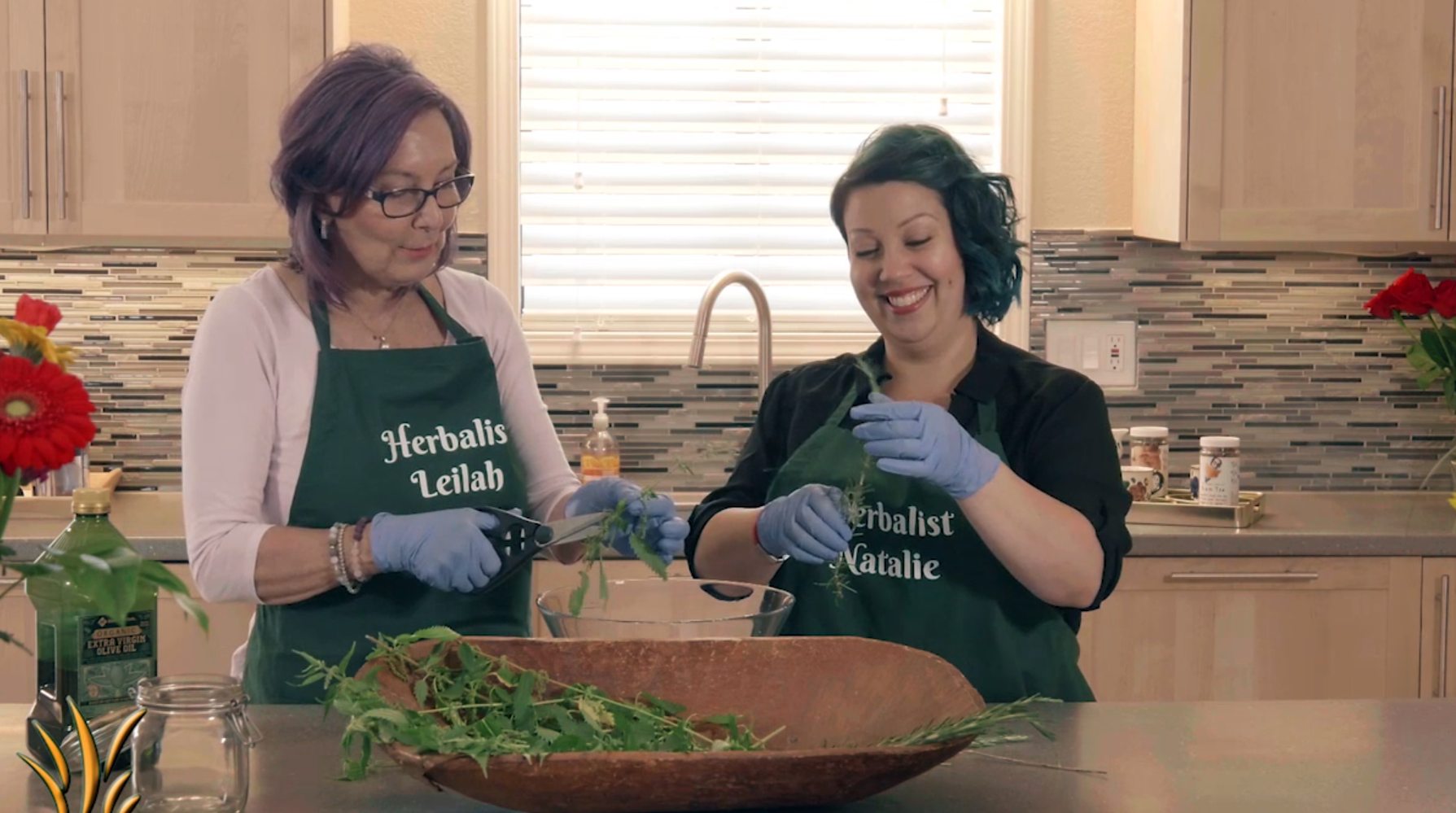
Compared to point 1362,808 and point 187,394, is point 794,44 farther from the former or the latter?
point 1362,808

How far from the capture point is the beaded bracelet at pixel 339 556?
5.89 feet

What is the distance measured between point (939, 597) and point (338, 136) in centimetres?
91

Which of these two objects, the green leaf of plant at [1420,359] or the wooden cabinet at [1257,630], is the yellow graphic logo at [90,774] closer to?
the wooden cabinet at [1257,630]

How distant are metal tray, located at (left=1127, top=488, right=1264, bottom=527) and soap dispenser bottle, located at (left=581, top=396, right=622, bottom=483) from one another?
105 centimetres

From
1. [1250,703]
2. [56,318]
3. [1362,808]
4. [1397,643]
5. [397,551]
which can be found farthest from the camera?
[1397,643]

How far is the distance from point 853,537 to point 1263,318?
183 centimetres

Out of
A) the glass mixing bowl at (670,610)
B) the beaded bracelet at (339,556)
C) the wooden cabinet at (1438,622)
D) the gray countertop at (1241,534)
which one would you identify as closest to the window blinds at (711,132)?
Answer: the gray countertop at (1241,534)

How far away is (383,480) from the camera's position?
192cm

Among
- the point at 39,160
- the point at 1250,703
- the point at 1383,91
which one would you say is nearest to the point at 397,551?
the point at 1250,703

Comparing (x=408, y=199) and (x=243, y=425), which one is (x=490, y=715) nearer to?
(x=243, y=425)

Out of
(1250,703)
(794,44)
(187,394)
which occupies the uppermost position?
(794,44)

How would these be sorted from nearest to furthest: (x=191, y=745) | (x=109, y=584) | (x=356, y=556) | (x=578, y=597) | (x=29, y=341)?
(x=109, y=584) < (x=29, y=341) < (x=191, y=745) < (x=578, y=597) < (x=356, y=556)

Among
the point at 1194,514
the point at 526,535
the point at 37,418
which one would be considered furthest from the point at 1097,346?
the point at 37,418

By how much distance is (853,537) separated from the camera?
192 centimetres
